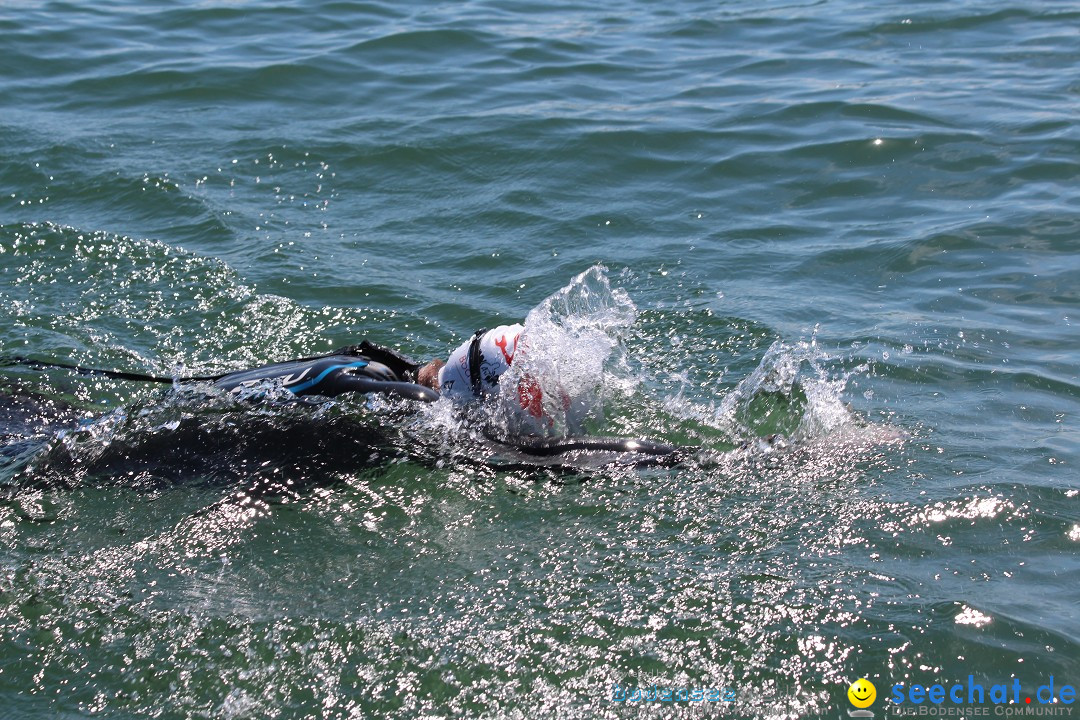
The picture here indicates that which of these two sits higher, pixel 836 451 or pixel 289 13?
pixel 289 13

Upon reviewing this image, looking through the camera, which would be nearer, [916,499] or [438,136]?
[916,499]

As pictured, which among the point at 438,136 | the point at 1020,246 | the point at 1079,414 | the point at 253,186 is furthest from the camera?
the point at 438,136

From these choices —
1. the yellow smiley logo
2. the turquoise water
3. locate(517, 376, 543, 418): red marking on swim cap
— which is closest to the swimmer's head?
the turquoise water

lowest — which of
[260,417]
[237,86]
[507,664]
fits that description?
[507,664]

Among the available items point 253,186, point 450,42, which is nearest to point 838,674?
point 253,186

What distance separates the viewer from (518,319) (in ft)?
25.8

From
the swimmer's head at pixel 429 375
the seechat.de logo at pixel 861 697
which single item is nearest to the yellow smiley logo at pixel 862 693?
the seechat.de logo at pixel 861 697

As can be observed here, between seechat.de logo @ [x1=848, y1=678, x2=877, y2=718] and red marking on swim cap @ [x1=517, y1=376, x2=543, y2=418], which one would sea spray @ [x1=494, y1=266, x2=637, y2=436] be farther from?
seechat.de logo @ [x1=848, y1=678, x2=877, y2=718]

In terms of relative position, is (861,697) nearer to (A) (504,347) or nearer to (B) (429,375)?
(A) (504,347)

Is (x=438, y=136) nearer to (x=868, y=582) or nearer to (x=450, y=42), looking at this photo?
(x=450, y=42)

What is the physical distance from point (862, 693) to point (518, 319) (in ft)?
13.2

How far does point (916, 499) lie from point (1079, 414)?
1605 mm

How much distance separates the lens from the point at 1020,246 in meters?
8.85

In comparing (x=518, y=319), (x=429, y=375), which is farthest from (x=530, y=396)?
(x=518, y=319)
